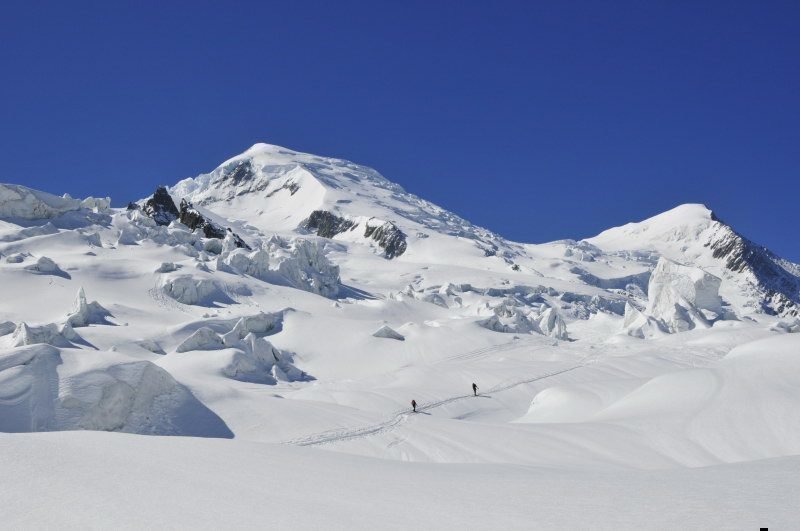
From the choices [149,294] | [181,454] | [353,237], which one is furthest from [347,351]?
[353,237]

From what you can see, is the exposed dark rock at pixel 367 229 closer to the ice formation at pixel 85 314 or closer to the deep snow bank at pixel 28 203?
the deep snow bank at pixel 28 203

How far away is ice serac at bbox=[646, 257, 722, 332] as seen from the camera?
2574 inches

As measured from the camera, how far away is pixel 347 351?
171ft

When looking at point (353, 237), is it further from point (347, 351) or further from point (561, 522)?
point (561, 522)

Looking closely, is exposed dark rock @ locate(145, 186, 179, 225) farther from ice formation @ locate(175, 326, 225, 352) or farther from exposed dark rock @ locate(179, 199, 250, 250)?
ice formation @ locate(175, 326, 225, 352)

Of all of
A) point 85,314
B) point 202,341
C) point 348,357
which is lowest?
point 202,341

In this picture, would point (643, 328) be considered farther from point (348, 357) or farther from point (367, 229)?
point (367, 229)

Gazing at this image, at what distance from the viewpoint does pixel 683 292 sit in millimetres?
67375

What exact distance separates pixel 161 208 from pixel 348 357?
7513 centimetres

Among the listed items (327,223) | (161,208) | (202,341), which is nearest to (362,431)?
(202,341)

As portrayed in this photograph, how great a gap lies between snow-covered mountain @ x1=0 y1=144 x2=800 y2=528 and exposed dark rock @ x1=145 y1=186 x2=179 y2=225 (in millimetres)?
540

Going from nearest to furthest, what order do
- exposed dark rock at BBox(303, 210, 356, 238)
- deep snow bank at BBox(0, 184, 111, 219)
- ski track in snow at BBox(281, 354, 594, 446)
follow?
ski track in snow at BBox(281, 354, 594, 446) < deep snow bank at BBox(0, 184, 111, 219) < exposed dark rock at BBox(303, 210, 356, 238)

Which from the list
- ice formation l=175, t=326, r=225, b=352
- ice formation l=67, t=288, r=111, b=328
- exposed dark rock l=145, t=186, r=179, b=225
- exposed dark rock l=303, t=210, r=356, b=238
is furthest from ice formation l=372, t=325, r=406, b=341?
exposed dark rock l=303, t=210, r=356, b=238

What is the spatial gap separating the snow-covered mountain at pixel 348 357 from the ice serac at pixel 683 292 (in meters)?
0.22
